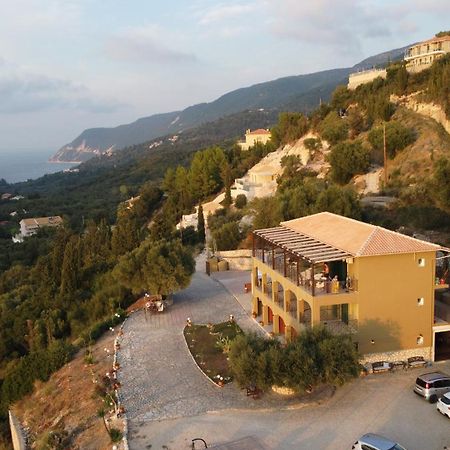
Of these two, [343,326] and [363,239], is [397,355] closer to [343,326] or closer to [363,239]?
[343,326]

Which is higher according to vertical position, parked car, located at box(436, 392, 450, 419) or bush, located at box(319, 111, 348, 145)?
bush, located at box(319, 111, 348, 145)

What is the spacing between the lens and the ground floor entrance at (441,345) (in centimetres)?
1819

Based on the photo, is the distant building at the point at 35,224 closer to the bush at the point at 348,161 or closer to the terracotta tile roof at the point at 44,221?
the terracotta tile roof at the point at 44,221

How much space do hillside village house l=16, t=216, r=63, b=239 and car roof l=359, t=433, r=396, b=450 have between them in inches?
2665

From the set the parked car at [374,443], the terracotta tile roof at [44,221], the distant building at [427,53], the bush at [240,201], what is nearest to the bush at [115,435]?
the parked car at [374,443]

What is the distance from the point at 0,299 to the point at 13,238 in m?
40.6

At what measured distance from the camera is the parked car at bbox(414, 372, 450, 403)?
1509 cm

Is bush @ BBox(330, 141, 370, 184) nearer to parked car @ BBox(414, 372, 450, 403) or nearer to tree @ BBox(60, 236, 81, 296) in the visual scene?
tree @ BBox(60, 236, 81, 296)

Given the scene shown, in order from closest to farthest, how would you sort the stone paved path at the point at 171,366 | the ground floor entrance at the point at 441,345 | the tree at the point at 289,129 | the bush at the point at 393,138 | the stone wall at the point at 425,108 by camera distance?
the stone paved path at the point at 171,366
the ground floor entrance at the point at 441,345
the bush at the point at 393,138
the stone wall at the point at 425,108
the tree at the point at 289,129

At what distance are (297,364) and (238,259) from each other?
19.9 metres

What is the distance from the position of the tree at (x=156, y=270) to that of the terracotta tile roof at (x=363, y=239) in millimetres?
7007

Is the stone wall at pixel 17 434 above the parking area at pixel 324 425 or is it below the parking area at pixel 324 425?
below

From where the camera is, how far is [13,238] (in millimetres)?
74688

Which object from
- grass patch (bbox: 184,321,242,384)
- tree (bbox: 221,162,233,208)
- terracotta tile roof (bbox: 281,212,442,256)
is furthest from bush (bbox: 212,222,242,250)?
terracotta tile roof (bbox: 281,212,442,256)
